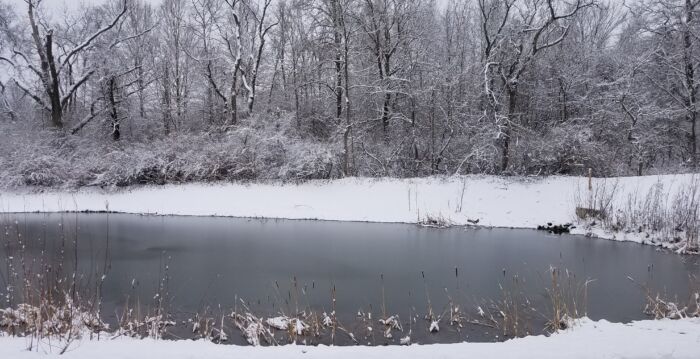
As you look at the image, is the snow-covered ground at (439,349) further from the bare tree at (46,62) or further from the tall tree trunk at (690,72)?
the bare tree at (46,62)

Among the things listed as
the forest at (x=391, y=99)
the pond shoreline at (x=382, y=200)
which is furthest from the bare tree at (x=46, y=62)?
the pond shoreline at (x=382, y=200)

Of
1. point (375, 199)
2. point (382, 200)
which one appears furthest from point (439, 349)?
point (375, 199)

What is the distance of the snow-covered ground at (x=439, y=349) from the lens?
4559mm

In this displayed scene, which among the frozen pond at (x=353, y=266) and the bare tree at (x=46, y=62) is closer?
the frozen pond at (x=353, y=266)

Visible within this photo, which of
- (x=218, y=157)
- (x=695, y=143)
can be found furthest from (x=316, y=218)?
(x=695, y=143)

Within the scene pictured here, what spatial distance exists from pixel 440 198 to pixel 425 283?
9.00 metres

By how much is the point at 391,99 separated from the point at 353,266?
1464cm

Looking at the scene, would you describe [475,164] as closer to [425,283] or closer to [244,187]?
[244,187]

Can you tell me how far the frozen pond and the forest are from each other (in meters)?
5.52

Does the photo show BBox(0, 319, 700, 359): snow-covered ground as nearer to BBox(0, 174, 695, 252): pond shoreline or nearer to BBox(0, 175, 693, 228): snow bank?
BBox(0, 174, 695, 252): pond shoreline

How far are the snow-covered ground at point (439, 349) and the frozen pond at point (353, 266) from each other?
115cm

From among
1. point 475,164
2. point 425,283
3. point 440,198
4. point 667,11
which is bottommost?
point 425,283

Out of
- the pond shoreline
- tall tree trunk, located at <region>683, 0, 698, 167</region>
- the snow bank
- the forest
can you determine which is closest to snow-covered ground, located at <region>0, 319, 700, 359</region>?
the pond shoreline

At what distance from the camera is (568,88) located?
75.1 ft
